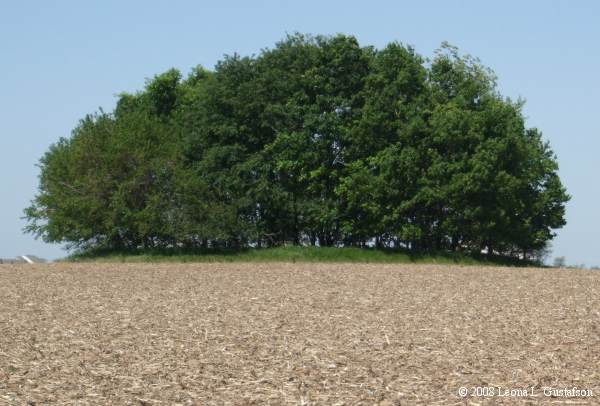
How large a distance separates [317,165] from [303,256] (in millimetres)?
6592

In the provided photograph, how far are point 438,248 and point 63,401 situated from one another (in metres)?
39.0

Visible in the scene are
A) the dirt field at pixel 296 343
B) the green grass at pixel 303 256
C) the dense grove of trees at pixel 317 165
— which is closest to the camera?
the dirt field at pixel 296 343

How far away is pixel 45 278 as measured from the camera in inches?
1206

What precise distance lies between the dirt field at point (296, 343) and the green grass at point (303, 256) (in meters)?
15.8

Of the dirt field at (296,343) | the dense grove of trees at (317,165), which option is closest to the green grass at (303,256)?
the dense grove of trees at (317,165)

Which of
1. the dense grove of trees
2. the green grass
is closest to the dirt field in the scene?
the green grass

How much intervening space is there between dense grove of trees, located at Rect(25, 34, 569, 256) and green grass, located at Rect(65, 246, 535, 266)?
4.09 ft

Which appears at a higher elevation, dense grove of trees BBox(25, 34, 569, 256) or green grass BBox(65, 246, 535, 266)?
dense grove of trees BBox(25, 34, 569, 256)

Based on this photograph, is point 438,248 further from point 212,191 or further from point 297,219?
point 212,191

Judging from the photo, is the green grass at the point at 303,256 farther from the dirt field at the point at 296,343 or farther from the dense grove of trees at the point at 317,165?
the dirt field at the point at 296,343

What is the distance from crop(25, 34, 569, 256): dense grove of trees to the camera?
45.3 meters

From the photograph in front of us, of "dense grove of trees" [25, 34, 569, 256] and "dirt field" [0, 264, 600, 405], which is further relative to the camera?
"dense grove of trees" [25, 34, 569, 256]

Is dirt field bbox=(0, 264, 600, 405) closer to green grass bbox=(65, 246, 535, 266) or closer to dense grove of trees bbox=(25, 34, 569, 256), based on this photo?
green grass bbox=(65, 246, 535, 266)

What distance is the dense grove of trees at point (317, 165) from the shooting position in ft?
149
